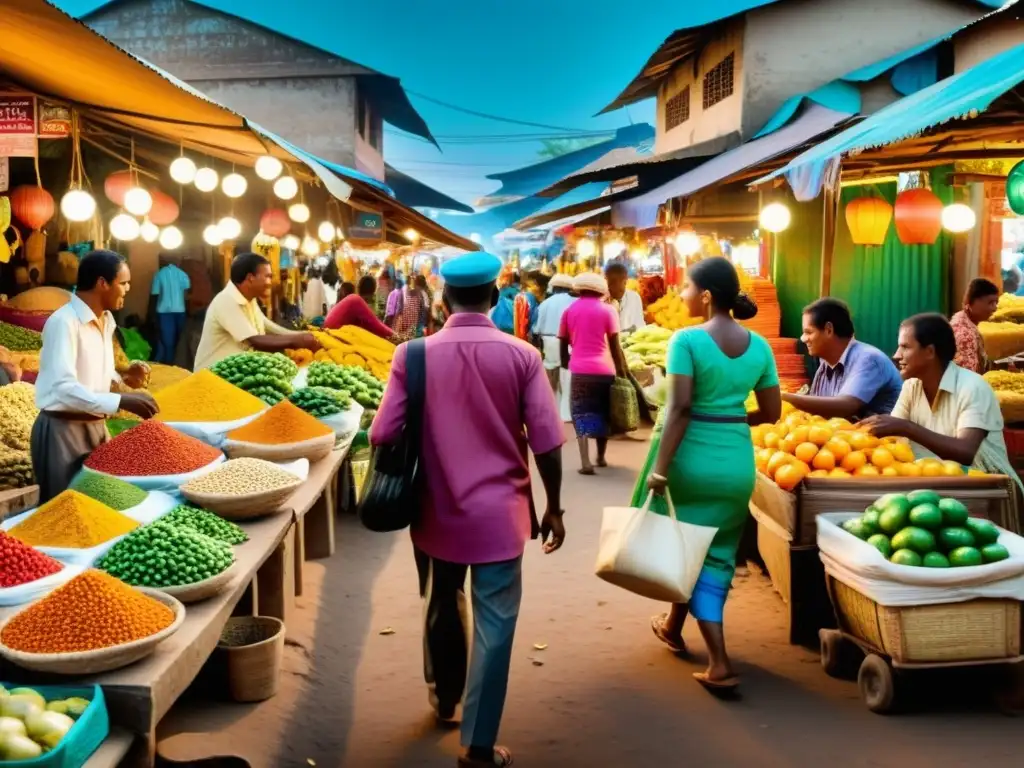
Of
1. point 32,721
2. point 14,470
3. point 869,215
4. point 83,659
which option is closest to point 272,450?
point 14,470

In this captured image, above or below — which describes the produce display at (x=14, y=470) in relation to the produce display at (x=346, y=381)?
below

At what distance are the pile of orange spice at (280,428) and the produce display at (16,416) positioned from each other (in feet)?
3.88

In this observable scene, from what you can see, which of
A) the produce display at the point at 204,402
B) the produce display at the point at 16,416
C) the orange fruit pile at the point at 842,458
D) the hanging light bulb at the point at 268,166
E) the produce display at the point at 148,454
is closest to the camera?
the produce display at the point at 148,454

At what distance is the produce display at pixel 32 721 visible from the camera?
2131 millimetres

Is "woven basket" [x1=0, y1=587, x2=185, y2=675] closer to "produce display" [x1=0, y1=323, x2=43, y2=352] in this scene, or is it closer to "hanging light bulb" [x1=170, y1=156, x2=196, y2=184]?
"hanging light bulb" [x1=170, y1=156, x2=196, y2=184]

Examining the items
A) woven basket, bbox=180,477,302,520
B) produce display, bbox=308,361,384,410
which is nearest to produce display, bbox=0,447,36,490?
woven basket, bbox=180,477,302,520

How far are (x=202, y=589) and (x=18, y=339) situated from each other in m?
6.19

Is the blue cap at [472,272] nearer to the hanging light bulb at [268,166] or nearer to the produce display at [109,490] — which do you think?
the produce display at [109,490]

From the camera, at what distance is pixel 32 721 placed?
2227 mm

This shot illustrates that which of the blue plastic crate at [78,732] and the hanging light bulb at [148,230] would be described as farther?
the hanging light bulb at [148,230]

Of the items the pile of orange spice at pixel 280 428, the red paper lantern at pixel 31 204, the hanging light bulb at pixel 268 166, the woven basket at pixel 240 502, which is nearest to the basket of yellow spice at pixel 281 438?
the pile of orange spice at pixel 280 428

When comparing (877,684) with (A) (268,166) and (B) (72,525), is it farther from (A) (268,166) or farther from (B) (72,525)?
(A) (268,166)

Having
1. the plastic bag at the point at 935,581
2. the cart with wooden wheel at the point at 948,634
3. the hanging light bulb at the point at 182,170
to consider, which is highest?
the hanging light bulb at the point at 182,170

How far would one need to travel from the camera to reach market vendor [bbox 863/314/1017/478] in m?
4.21
